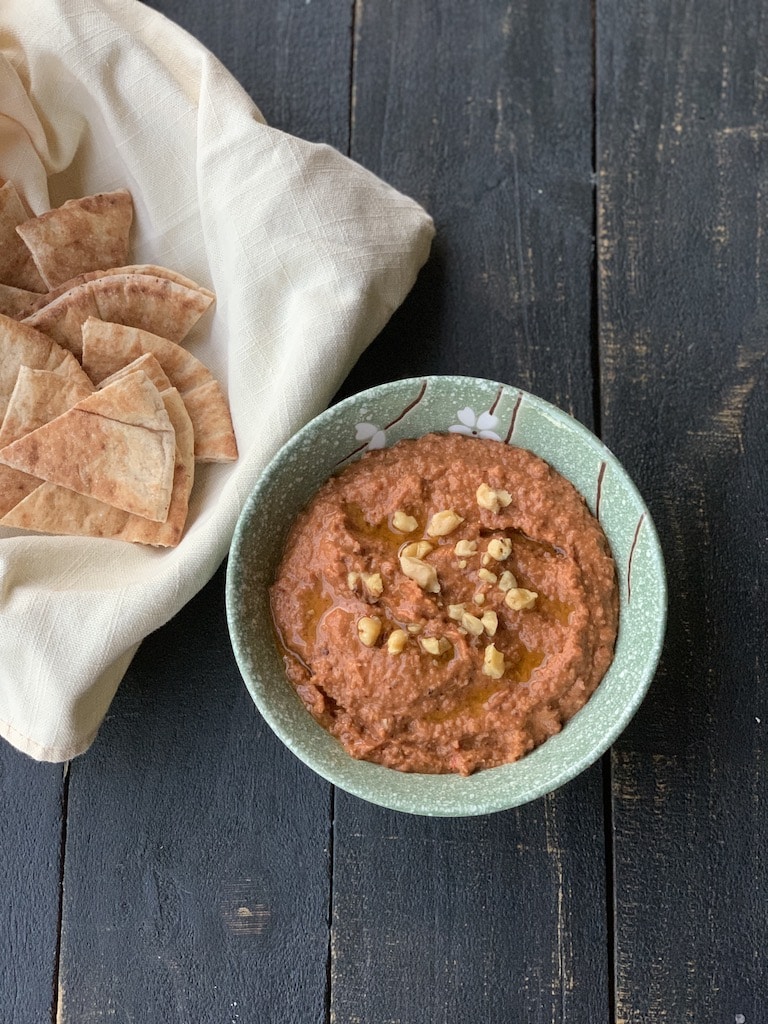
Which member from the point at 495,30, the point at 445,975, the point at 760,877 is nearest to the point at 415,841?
the point at 445,975

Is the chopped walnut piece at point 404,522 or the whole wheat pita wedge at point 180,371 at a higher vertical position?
the whole wheat pita wedge at point 180,371

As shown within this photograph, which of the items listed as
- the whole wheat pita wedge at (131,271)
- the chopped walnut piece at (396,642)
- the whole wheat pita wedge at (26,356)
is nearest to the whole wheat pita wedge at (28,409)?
the whole wheat pita wedge at (26,356)

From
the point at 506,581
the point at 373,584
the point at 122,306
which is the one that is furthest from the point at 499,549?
the point at 122,306

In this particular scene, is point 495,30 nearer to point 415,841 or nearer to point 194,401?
point 194,401

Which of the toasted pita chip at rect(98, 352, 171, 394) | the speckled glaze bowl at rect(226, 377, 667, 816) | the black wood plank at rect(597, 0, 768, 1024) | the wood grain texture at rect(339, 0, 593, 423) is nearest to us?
the speckled glaze bowl at rect(226, 377, 667, 816)

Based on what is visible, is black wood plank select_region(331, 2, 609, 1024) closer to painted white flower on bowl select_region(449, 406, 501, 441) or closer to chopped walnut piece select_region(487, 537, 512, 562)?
painted white flower on bowl select_region(449, 406, 501, 441)

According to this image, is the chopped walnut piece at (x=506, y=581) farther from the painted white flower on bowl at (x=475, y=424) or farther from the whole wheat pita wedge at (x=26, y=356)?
the whole wheat pita wedge at (x=26, y=356)

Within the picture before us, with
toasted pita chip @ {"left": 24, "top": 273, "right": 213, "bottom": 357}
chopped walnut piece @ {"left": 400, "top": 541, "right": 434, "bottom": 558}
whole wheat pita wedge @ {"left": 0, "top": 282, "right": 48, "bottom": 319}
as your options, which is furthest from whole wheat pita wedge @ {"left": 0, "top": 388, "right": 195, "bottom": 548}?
chopped walnut piece @ {"left": 400, "top": 541, "right": 434, "bottom": 558}
